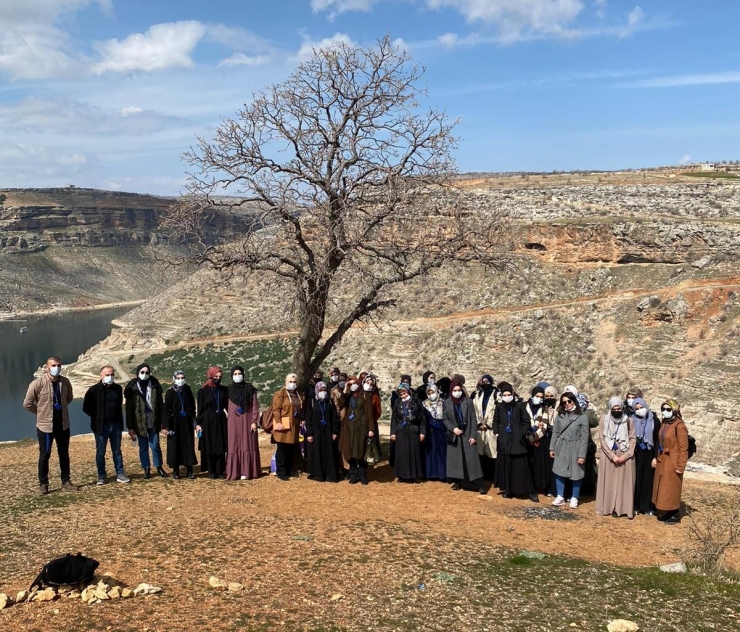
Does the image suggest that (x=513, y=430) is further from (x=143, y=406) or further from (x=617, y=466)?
(x=143, y=406)

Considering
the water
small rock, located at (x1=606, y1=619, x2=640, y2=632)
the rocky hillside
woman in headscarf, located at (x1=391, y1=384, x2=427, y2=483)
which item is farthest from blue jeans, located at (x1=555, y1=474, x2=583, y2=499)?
the water

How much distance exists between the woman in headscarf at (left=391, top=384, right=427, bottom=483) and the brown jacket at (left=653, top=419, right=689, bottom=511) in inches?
133

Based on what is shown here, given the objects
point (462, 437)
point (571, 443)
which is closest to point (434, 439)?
point (462, 437)

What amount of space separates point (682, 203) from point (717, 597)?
3174 cm

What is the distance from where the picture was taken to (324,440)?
10320 mm

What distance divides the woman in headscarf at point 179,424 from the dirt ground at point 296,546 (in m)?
0.38

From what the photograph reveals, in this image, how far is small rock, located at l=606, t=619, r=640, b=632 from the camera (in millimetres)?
4924

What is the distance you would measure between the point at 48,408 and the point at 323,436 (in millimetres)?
3886

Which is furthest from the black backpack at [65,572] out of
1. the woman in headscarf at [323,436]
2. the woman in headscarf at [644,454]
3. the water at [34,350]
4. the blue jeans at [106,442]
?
the water at [34,350]

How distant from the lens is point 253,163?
36.0 feet

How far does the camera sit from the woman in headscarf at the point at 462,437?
989 cm

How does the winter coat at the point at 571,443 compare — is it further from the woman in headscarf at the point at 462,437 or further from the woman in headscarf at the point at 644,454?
the woman in headscarf at the point at 462,437

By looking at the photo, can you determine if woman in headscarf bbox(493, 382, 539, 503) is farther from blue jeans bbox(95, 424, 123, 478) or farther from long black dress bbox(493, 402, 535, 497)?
blue jeans bbox(95, 424, 123, 478)

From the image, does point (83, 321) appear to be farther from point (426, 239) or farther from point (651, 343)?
point (426, 239)
